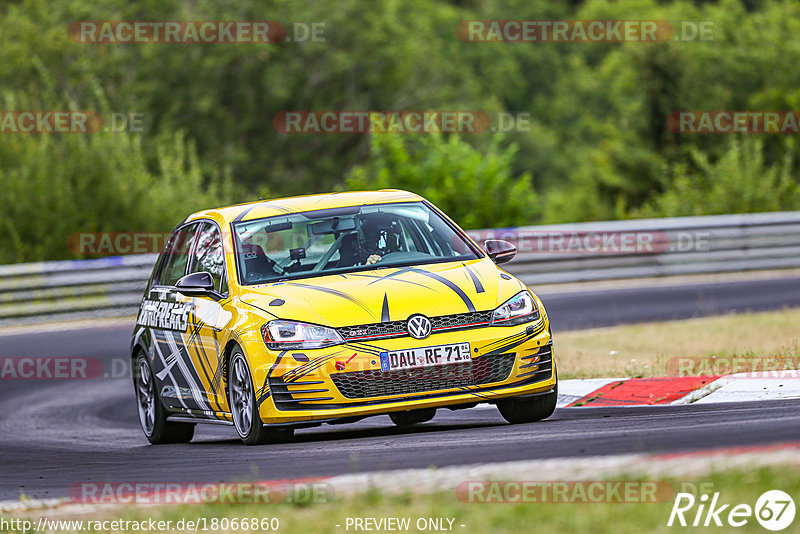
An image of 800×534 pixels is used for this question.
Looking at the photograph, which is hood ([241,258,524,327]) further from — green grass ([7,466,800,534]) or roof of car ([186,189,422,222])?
green grass ([7,466,800,534])

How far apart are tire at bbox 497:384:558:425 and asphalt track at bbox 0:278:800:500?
0.15 metres

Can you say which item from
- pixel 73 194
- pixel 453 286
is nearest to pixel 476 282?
pixel 453 286

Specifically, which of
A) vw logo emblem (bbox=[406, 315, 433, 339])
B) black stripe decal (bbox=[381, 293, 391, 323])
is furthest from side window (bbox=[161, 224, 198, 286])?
vw logo emblem (bbox=[406, 315, 433, 339])

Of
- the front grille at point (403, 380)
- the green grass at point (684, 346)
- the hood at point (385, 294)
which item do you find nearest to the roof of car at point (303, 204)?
the hood at point (385, 294)

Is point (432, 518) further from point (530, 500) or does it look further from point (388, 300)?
point (388, 300)

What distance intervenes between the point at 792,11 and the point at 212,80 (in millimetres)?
26837

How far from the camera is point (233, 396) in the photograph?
359 inches

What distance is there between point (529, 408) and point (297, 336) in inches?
66.3

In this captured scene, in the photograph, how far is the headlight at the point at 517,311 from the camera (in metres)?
8.70

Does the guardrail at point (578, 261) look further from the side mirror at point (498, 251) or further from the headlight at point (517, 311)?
the headlight at point (517, 311)

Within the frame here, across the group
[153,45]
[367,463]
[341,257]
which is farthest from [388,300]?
[153,45]

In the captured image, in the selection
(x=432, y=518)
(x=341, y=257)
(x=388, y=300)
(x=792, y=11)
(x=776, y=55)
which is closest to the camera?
(x=432, y=518)

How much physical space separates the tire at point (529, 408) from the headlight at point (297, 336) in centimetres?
130

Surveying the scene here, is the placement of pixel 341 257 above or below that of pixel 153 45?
below
